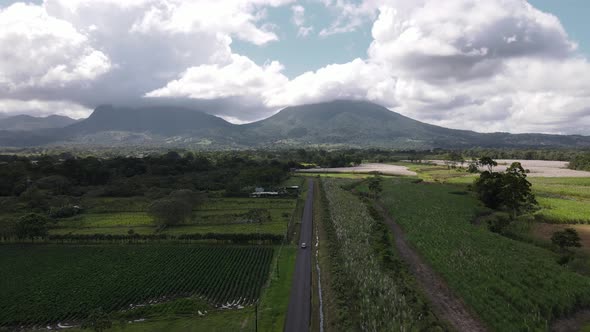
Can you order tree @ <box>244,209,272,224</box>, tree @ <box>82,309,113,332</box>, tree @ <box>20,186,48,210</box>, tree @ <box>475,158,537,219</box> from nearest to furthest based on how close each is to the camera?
tree @ <box>82,309,113,332</box>, tree @ <box>475,158,537,219</box>, tree @ <box>244,209,272,224</box>, tree @ <box>20,186,48,210</box>

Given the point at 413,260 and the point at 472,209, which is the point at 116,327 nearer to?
the point at 413,260

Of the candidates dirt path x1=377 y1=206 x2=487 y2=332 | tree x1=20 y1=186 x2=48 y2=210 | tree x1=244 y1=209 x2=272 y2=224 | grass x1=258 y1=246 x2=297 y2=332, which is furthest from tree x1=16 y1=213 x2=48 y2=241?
dirt path x1=377 y1=206 x2=487 y2=332

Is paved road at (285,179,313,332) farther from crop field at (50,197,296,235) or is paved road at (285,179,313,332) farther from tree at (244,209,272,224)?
tree at (244,209,272,224)

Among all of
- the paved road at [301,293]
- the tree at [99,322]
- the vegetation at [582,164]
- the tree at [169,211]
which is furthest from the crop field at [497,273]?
the vegetation at [582,164]

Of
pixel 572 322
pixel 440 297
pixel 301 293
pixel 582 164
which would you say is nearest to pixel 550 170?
pixel 582 164

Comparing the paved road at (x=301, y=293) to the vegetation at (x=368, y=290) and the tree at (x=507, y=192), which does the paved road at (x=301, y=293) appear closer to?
the vegetation at (x=368, y=290)
